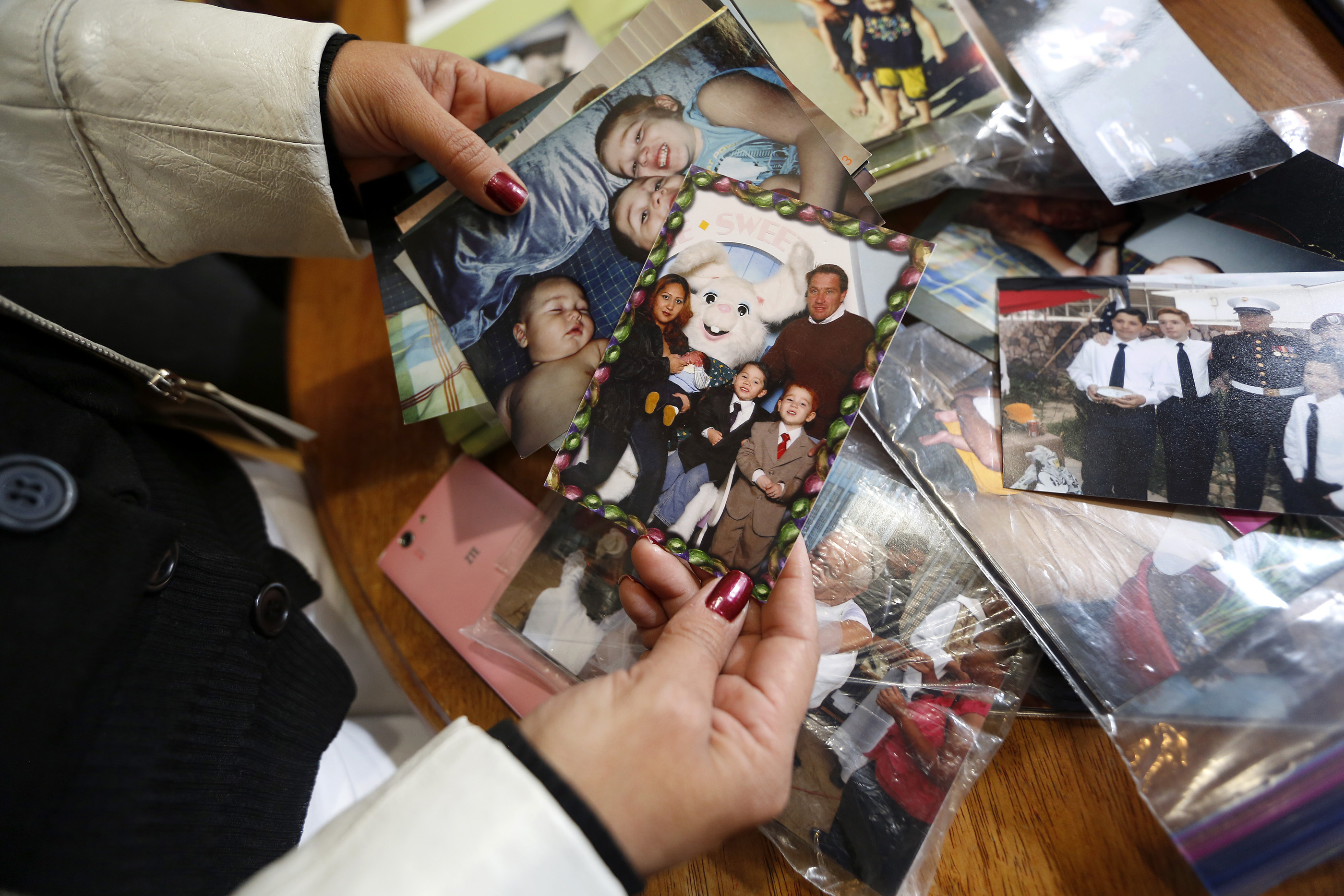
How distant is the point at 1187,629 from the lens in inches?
18.0

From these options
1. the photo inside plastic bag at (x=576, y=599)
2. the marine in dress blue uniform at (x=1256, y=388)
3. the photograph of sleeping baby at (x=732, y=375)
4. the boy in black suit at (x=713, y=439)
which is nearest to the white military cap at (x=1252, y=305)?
the marine in dress blue uniform at (x=1256, y=388)

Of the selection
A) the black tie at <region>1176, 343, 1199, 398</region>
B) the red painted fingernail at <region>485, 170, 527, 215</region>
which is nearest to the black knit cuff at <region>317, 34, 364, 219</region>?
the red painted fingernail at <region>485, 170, 527, 215</region>

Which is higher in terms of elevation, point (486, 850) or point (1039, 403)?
point (486, 850)

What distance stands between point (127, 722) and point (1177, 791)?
2.20 ft

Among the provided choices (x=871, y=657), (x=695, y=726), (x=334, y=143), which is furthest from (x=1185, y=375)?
(x=334, y=143)

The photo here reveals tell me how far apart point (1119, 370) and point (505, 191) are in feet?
1.71

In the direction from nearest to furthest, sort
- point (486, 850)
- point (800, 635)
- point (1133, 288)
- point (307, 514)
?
point (486, 850)
point (800, 635)
point (1133, 288)
point (307, 514)

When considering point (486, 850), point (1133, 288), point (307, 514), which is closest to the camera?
point (486, 850)

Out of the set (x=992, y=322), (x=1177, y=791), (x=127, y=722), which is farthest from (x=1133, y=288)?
(x=127, y=722)

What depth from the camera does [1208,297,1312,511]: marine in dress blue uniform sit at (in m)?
0.46

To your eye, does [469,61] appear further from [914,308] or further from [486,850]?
[486,850]

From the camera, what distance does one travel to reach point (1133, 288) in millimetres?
538

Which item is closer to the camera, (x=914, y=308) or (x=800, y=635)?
(x=800, y=635)

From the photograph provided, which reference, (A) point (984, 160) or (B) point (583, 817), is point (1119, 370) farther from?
(B) point (583, 817)
